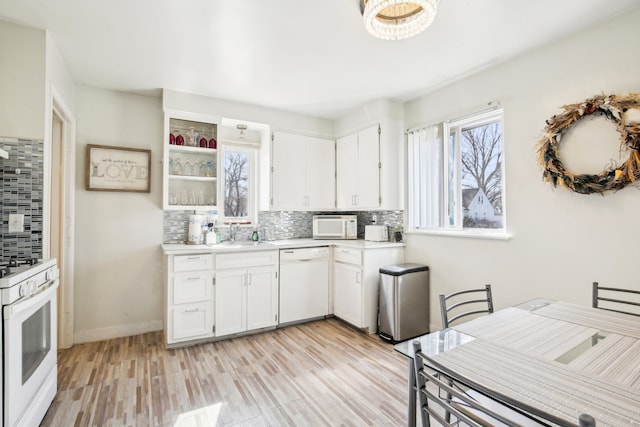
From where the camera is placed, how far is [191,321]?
2.97m

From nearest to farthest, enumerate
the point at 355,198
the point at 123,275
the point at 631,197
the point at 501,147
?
the point at 631,197, the point at 501,147, the point at 123,275, the point at 355,198

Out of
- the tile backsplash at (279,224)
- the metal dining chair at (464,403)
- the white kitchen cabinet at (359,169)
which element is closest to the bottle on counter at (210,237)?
the tile backsplash at (279,224)

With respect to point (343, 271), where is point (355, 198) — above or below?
above

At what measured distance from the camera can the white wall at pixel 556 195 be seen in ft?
6.62

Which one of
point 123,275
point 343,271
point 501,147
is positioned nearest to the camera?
point 501,147

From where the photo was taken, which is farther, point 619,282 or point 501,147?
point 501,147

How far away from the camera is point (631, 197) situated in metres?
1.96

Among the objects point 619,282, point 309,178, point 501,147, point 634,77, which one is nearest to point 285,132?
point 309,178

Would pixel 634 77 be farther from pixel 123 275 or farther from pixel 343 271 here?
pixel 123 275

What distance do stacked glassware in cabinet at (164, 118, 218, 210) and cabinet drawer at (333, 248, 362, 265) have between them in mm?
1512

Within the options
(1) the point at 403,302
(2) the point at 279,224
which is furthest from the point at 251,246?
(1) the point at 403,302

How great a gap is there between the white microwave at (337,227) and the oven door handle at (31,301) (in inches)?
106

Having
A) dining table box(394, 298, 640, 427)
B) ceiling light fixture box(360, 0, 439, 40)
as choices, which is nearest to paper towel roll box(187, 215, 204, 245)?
ceiling light fixture box(360, 0, 439, 40)

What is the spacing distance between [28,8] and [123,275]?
2.35 m
